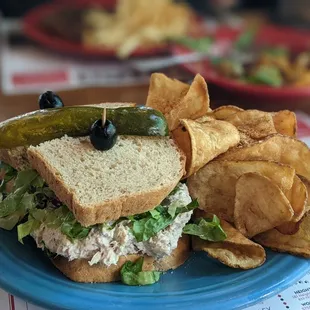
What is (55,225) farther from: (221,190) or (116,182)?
(221,190)

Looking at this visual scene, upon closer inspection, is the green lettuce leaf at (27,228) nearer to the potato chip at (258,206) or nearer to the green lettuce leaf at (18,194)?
Result: the green lettuce leaf at (18,194)

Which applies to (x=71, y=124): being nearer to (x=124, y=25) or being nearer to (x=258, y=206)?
(x=258, y=206)

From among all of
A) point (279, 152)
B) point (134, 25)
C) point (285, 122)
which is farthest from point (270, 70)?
point (279, 152)

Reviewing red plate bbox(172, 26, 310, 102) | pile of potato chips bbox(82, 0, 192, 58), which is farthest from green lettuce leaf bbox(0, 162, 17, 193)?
pile of potato chips bbox(82, 0, 192, 58)

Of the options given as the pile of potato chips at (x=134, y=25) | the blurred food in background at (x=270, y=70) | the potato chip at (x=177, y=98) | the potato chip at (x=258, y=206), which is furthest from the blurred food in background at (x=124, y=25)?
the potato chip at (x=258, y=206)

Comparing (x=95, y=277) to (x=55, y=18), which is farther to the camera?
(x=55, y=18)

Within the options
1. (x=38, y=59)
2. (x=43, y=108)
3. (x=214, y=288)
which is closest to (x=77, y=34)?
(x=38, y=59)
